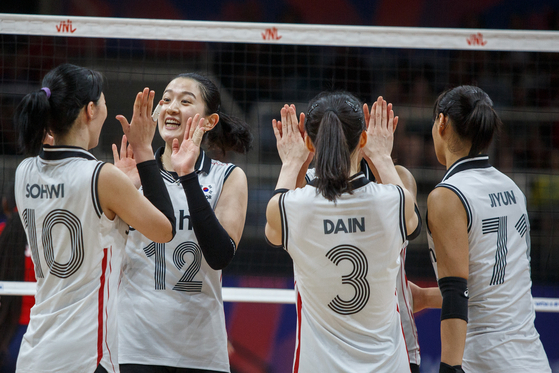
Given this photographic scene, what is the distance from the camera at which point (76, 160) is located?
7.27 feet

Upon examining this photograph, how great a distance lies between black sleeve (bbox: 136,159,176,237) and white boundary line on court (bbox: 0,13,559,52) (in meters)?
2.10

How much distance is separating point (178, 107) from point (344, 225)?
1.21 meters

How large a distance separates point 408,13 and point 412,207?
502 centimetres

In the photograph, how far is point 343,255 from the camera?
2.02m

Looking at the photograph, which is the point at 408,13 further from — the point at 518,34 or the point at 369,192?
the point at 369,192

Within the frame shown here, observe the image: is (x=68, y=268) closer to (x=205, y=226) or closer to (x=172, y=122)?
(x=205, y=226)

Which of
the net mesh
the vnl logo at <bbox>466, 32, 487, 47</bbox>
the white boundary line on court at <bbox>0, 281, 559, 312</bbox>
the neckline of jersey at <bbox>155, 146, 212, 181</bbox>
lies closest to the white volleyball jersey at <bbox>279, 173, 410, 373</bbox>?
the neckline of jersey at <bbox>155, 146, 212, 181</bbox>

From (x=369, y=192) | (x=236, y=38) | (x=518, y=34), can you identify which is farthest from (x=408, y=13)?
(x=369, y=192)

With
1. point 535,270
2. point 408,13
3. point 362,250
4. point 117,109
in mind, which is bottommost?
point 535,270

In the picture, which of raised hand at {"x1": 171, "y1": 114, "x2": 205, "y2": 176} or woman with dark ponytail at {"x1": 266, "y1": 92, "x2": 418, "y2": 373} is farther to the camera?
raised hand at {"x1": 171, "y1": 114, "x2": 205, "y2": 176}

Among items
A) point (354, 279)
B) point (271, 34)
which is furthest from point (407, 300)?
point (271, 34)

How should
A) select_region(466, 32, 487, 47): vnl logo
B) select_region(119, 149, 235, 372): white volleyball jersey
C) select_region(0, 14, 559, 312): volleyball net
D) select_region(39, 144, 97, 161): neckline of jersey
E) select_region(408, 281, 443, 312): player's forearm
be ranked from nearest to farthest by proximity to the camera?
1. select_region(39, 144, 97, 161): neckline of jersey
2. select_region(119, 149, 235, 372): white volleyball jersey
3. select_region(408, 281, 443, 312): player's forearm
4. select_region(466, 32, 487, 47): vnl logo
5. select_region(0, 14, 559, 312): volleyball net

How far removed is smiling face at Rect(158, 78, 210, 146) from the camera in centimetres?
280

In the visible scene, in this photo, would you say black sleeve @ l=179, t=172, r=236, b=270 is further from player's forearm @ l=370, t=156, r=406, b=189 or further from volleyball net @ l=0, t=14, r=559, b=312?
volleyball net @ l=0, t=14, r=559, b=312
